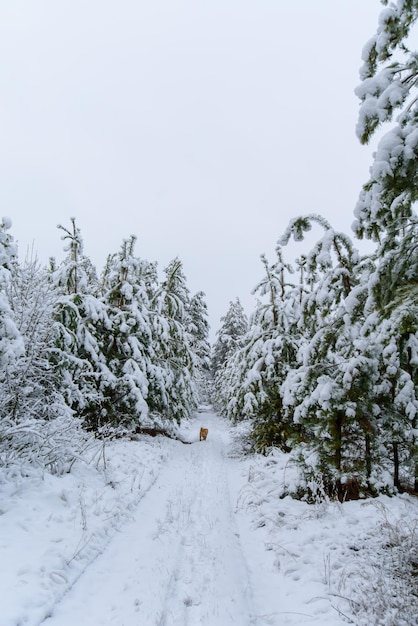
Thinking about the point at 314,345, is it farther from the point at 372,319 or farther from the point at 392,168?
the point at 392,168

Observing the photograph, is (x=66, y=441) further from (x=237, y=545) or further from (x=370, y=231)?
(x=370, y=231)

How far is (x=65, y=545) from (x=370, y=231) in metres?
5.23

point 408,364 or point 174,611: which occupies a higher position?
point 408,364

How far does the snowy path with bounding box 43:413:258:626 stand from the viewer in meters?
3.56

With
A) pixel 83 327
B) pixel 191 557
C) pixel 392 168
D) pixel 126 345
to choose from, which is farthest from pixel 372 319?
pixel 126 345

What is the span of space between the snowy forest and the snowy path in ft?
6.14

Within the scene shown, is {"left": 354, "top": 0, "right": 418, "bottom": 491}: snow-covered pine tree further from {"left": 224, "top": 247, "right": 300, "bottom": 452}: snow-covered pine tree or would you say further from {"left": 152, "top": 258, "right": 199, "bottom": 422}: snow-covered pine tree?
{"left": 152, "top": 258, "right": 199, "bottom": 422}: snow-covered pine tree

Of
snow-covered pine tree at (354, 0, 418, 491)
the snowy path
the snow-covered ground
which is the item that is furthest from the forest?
the snowy path

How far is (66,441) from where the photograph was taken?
6648mm

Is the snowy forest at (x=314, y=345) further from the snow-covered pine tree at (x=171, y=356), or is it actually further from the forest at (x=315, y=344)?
the snow-covered pine tree at (x=171, y=356)

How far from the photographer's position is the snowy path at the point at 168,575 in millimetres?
3559

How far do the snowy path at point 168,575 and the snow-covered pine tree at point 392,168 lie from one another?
3.59 metres

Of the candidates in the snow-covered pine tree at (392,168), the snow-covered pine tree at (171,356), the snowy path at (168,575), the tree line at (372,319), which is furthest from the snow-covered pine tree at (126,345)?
the snow-covered pine tree at (392,168)

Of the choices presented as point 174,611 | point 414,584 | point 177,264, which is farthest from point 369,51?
point 177,264
